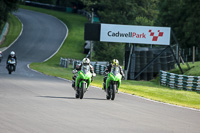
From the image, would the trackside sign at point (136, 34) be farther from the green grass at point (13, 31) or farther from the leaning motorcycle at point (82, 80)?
the green grass at point (13, 31)

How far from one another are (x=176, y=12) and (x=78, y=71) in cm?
5045

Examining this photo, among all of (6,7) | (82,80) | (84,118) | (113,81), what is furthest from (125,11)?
(84,118)

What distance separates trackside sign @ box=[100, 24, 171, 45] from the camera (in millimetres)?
34375

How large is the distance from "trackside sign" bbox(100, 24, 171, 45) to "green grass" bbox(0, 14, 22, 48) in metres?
32.1

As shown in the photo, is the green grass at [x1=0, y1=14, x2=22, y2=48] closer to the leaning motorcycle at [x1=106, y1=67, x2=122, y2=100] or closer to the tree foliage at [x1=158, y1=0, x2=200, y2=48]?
the tree foliage at [x1=158, y1=0, x2=200, y2=48]

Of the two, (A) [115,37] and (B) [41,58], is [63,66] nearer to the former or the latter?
(B) [41,58]

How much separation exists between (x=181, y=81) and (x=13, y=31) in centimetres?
4903

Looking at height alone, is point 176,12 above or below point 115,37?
above

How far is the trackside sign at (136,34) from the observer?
34.4 m

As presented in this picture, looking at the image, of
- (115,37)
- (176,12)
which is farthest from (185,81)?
(176,12)

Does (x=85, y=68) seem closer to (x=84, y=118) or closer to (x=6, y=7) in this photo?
(x=84, y=118)

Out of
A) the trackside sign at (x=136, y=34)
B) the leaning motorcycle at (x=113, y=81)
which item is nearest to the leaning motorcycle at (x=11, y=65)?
the trackside sign at (x=136, y=34)

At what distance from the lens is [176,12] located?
65812 mm

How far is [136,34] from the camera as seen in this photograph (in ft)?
113
